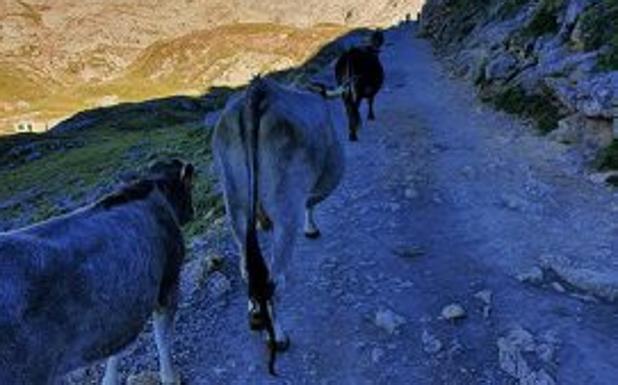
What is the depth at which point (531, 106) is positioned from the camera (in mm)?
22250

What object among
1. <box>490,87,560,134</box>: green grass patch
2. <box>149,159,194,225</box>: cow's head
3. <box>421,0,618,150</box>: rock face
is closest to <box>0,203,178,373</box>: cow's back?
<box>149,159,194,225</box>: cow's head

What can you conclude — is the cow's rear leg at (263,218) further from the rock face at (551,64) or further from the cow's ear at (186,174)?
the rock face at (551,64)

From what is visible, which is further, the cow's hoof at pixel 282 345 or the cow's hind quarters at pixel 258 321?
the cow's hoof at pixel 282 345

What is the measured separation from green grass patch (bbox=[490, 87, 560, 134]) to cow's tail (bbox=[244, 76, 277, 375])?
1250cm

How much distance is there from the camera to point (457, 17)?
1847 inches

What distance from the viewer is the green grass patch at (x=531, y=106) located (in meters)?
20.9

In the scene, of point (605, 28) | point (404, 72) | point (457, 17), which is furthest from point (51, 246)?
point (457, 17)

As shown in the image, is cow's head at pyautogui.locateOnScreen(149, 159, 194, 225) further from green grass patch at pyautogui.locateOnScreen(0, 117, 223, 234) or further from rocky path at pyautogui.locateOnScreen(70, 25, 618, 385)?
green grass patch at pyautogui.locateOnScreen(0, 117, 223, 234)

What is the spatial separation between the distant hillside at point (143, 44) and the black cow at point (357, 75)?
91.1 metres

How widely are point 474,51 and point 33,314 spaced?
2879 cm

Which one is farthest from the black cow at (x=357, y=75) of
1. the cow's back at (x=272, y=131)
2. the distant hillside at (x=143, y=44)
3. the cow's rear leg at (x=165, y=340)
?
the distant hillside at (x=143, y=44)

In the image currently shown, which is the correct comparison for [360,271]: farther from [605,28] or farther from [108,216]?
[605,28]

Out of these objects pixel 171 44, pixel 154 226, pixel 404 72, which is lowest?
pixel 171 44

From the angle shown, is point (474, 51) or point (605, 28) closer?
point (605, 28)
